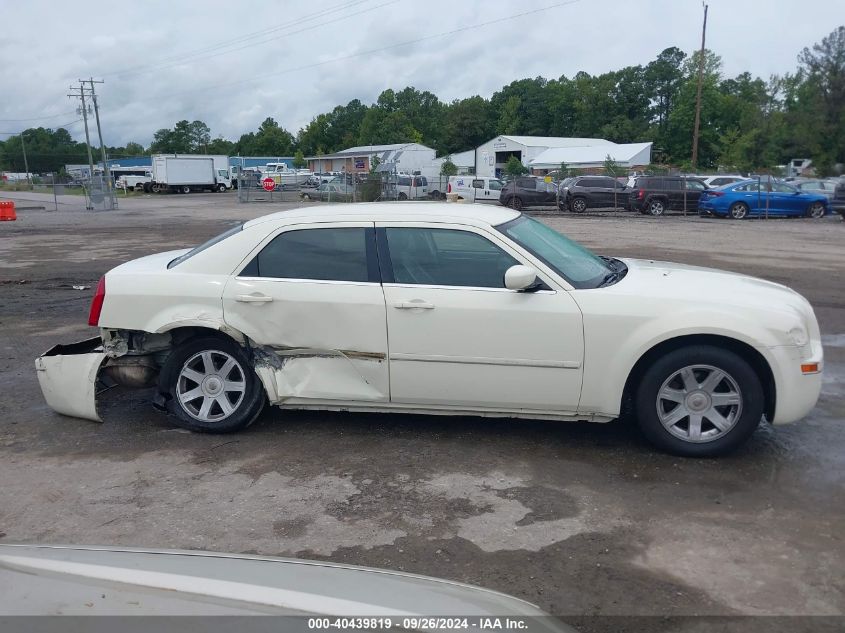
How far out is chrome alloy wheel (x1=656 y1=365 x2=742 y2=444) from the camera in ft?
14.9

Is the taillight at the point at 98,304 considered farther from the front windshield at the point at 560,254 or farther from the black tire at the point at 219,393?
the front windshield at the point at 560,254

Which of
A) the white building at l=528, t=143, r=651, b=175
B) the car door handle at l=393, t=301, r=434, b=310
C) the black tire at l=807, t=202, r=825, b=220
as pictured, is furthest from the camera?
the white building at l=528, t=143, r=651, b=175

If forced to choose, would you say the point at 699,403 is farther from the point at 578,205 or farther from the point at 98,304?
the point at 578,205

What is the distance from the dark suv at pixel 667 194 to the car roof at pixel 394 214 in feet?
84.9

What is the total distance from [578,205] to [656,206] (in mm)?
3248

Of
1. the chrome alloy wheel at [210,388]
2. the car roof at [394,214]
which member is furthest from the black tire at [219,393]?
the car roof at [394,214]

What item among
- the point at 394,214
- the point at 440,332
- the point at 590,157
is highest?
the point at 590,157

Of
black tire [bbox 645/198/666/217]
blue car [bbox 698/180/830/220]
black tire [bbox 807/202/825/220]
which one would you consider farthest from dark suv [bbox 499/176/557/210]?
black tire [bbox 807/202/825/220]

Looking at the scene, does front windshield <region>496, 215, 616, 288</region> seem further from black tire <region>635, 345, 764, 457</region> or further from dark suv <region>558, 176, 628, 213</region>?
dark suv <region>558, 176, 628, 213</region>

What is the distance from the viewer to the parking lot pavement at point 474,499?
3375 millimetres

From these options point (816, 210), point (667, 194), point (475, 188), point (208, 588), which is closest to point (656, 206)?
point (667, 194)

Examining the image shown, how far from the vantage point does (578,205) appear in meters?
31.3

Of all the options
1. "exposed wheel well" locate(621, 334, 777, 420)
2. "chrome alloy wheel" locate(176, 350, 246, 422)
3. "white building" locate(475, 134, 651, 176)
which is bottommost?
"chrome alloy wheel" locate(176, 350, 246, 422)

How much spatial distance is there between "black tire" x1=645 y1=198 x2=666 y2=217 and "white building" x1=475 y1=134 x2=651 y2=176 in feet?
98.8
